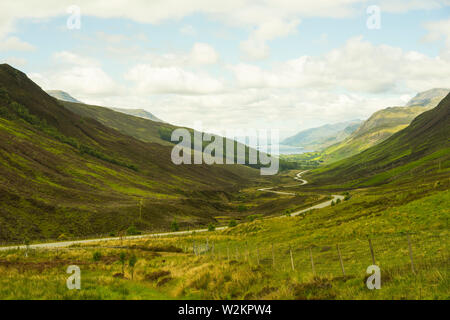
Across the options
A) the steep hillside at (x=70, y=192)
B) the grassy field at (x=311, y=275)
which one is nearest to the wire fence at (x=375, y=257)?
the grassy field at (x=311, y=275)

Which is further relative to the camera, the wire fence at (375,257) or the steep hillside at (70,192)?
the steep hillside at (70,192)

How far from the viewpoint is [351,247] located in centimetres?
3344

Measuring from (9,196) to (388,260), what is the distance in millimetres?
100258

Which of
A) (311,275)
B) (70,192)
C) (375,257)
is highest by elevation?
(70,192)

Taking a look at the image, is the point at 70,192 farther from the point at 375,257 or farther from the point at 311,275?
the point at 311,275

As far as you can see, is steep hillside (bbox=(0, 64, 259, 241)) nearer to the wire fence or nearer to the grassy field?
the grassy field

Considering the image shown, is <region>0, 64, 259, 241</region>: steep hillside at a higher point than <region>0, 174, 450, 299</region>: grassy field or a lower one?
higher

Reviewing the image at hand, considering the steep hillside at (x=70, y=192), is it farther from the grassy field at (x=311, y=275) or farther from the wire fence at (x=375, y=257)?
the wire fence at (x=375, y=257)

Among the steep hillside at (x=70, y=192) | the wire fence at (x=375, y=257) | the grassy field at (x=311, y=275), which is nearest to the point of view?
the grassy field at (x=311, y=275)

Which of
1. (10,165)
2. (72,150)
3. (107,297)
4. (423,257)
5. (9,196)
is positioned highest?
(72,150)

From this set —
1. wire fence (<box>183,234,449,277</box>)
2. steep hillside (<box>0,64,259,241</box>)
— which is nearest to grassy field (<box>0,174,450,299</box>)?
wire fence (<box>183,234,449,277</box>)

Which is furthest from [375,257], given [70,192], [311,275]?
[70,192]
